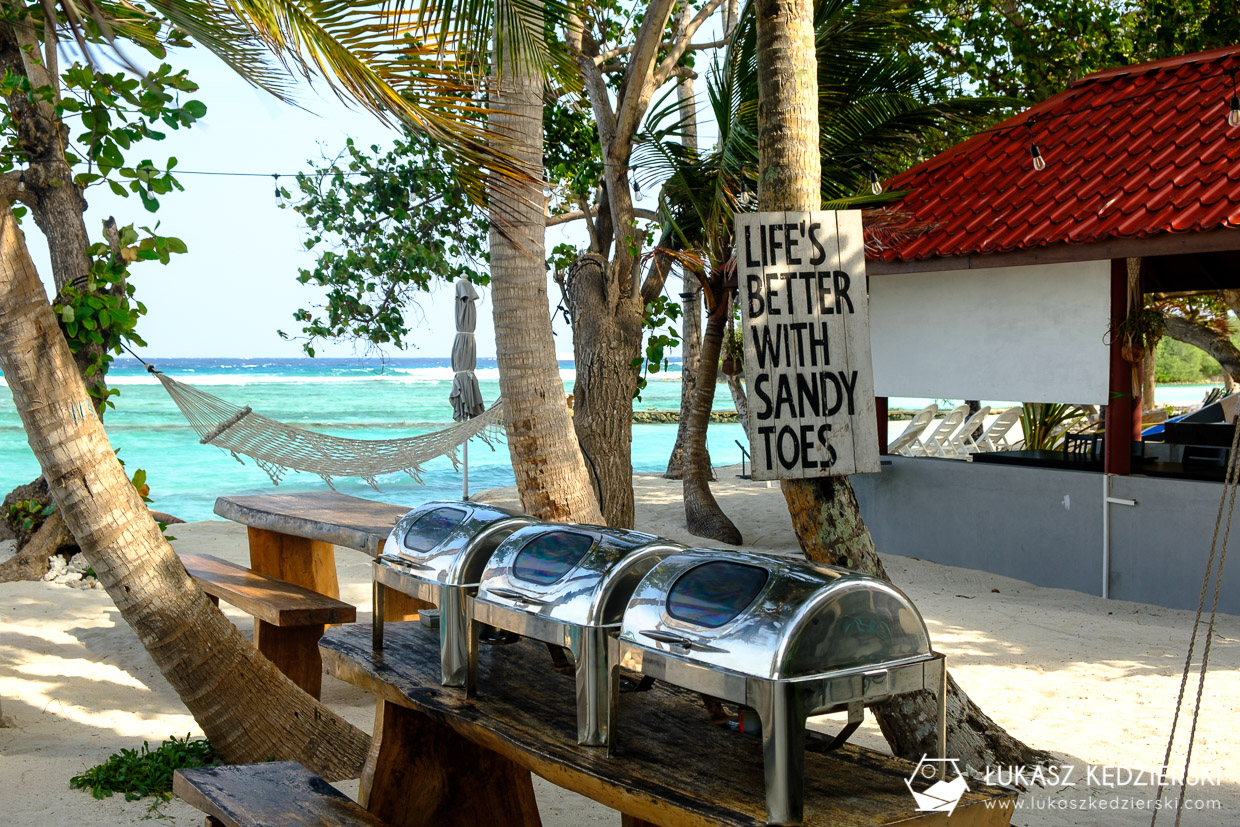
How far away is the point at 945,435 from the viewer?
13.1m

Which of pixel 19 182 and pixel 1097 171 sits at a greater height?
pixel 1097 171

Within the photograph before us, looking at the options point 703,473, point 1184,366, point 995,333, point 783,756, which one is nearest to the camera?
point 783,756

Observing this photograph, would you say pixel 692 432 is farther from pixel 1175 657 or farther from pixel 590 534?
pixel 590 534

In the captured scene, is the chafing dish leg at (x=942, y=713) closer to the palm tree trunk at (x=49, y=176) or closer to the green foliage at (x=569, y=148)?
the palm tree trunk at (x=49, y=176)

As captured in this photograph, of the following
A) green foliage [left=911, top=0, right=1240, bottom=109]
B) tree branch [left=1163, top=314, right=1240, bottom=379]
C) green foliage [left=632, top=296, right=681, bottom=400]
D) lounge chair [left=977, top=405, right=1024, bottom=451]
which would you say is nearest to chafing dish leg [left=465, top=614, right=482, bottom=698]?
green foliage [left=632, top=296, right=681, bottom=400]

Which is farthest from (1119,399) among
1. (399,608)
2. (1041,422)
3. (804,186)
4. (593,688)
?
(593,688)

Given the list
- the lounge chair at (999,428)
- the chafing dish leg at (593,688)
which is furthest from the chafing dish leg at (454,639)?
the lounge chair at (999,428)

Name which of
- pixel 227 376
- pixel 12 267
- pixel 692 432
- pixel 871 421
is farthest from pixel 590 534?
pixel 227 376

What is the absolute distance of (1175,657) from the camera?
522 cm

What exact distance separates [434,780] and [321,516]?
2463mm

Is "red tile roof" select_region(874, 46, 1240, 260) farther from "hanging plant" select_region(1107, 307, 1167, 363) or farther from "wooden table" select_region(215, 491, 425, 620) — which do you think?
"wooden table" select_region(215, 491, 425, 620)

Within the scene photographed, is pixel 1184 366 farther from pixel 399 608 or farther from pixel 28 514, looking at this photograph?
pixel 28 514

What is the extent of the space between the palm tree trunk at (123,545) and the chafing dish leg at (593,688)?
1809mm

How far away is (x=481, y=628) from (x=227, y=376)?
51874mm
